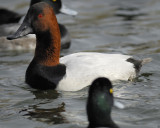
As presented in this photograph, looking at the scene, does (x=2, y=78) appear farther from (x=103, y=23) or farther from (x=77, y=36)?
(x=103, y=23)

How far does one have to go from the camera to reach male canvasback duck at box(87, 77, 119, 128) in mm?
4309

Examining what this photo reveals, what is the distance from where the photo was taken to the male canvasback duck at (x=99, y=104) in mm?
4309

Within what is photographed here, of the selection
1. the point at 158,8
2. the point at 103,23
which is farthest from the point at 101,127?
the point at 158,8

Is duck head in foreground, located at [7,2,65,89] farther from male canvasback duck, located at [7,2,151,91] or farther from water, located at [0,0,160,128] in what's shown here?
water, located at [0,0,160,128]

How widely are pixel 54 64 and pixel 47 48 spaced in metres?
0.25

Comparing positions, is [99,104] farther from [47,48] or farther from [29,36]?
[29,36]

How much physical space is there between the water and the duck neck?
44 cm

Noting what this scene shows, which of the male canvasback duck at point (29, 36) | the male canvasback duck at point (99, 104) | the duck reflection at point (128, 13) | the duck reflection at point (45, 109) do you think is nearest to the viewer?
the male canvasback duck at point (99, 104)

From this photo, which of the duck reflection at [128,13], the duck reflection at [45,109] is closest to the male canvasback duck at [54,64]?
the duck reflection at [45,109]

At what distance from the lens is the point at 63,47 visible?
30.0 ft

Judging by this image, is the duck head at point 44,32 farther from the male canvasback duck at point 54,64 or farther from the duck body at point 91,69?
the duck body at point 91,69

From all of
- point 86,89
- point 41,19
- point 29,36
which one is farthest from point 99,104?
point 29,36

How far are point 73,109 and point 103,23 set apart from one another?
218 inches

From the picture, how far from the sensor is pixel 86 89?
6324 millimetres
